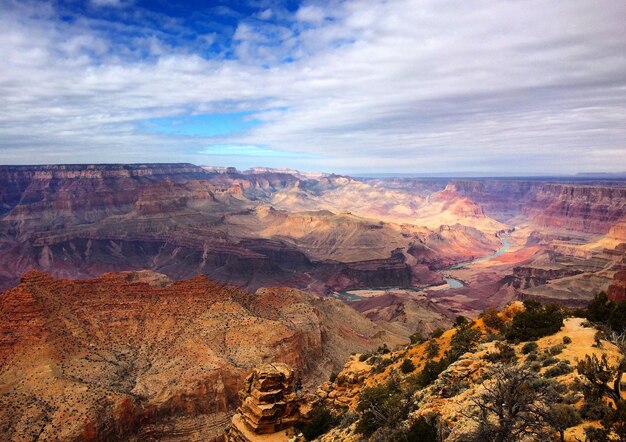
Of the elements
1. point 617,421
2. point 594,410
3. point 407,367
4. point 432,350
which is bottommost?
point 407,367

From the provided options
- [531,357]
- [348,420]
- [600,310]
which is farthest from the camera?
[600,310]

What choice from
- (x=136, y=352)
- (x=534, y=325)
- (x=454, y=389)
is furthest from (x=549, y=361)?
(x=136, y=352)

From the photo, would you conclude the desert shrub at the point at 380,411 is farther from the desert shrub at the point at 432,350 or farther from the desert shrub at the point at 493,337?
the desert shrub at the point at 432,350

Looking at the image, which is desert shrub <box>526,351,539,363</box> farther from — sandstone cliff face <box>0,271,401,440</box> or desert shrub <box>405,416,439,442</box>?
sandstone cliff face <box>0,271,401,440</box>

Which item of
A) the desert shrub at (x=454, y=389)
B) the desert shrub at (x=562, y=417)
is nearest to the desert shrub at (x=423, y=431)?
the desert shrub at (x=454, y=389)

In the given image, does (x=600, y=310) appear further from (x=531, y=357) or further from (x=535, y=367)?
(x=535, y=367)

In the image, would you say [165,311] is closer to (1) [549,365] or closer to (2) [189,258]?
(1) [549,365]

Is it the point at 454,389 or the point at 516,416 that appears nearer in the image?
the point at 516,416
